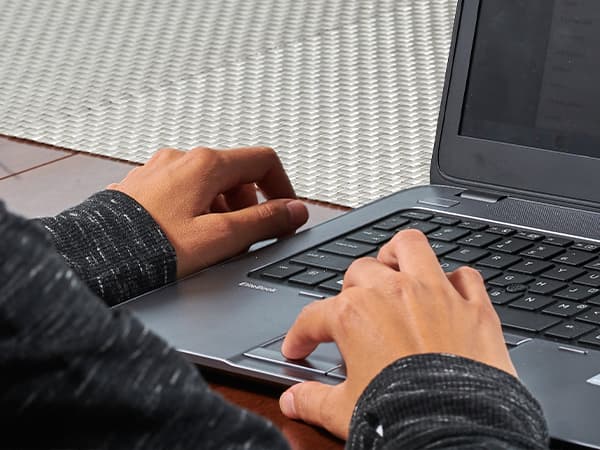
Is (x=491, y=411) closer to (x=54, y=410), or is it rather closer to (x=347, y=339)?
(x=347, y=339)

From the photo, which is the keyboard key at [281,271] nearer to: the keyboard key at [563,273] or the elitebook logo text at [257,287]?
the elitebook logo text at [257,287]

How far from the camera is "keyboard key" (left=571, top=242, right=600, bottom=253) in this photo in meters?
0.73

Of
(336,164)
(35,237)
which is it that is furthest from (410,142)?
(35,237)

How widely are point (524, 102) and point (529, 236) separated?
126 mm

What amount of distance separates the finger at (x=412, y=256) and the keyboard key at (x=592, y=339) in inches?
3.2

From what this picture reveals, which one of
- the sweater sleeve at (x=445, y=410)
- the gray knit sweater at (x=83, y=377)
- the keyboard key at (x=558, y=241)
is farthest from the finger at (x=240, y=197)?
the gray knit sweater at (x=83, y=377)

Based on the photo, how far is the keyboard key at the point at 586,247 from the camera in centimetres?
73

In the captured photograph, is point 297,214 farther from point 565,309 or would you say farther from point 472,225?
point 565,309

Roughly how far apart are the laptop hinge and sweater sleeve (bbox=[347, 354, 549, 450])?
1.15 ft

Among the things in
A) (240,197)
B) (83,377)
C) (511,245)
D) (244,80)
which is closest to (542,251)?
(511,245)

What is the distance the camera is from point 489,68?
86 centimetres

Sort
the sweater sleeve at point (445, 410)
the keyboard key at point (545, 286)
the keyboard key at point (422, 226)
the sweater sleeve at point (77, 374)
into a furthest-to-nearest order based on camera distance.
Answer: the keyboard key at point (422, 226), the keyboard key at point (545, 286), the sweater sleeve at point (445, 410), the sweater sleeve at point (77, 374)

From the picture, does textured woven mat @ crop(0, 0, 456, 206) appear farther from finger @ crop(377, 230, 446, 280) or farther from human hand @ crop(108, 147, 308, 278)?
finger @ crop(377, 230, 446, 280)

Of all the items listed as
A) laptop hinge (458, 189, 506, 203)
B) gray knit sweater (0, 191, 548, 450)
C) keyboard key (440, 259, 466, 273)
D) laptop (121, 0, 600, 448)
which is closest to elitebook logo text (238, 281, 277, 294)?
laptop (121, 0, 600, 448)
